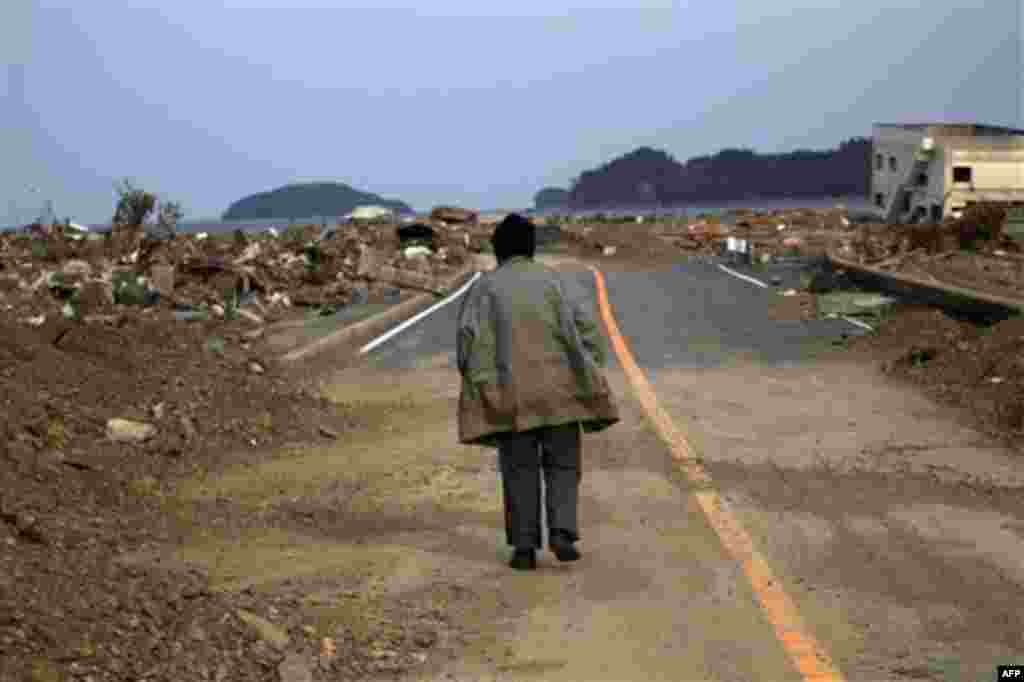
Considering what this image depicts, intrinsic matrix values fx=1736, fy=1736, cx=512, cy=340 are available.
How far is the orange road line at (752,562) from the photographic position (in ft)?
23.4

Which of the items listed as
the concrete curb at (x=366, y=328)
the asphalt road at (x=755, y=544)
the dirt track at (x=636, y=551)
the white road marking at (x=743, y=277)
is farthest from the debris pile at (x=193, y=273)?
the asphalt road at (x=755, y=544)

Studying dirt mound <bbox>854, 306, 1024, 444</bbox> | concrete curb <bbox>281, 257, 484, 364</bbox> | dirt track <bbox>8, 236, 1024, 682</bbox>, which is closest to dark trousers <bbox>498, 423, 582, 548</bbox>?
dirt track <bbox>8, 236, 1024, 682</bbox>

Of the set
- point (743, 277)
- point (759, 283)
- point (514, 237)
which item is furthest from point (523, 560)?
point (743, 277)

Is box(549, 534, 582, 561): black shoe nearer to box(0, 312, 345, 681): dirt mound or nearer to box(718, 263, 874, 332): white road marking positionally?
box(0, 312, 345, 681): dirt mound

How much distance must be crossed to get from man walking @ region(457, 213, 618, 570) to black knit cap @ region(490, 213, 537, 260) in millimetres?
51

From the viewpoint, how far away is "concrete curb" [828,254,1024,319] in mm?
20109

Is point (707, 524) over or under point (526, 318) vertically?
under

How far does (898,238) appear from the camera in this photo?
48000 millimetres

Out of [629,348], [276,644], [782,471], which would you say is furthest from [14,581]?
[629,348]

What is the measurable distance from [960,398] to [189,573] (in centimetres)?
980

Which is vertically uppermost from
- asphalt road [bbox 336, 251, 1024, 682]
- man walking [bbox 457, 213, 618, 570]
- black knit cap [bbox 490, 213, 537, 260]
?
black knit cap [bbox 490, 213, 537, 260]

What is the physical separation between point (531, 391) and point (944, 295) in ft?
49.5

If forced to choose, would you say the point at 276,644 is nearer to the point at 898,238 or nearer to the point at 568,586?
the point at 568,586

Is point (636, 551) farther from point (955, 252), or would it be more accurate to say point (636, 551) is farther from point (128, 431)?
point (955, 252)
